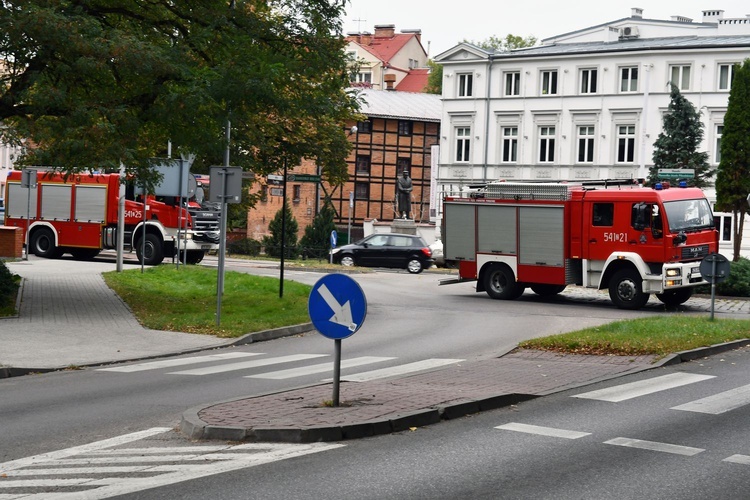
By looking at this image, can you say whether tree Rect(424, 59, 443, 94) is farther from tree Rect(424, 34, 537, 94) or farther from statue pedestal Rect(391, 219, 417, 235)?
statue pedestal Rect(391, 219, 417, 235)

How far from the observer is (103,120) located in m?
19.9

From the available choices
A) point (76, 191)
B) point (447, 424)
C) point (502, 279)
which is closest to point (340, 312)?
point (447, 424)

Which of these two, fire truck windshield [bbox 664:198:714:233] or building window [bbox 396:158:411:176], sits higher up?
building window [bbox 396:158:411:176]

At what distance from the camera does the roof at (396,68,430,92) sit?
107 metres

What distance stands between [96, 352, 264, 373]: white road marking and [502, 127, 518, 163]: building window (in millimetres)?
50592

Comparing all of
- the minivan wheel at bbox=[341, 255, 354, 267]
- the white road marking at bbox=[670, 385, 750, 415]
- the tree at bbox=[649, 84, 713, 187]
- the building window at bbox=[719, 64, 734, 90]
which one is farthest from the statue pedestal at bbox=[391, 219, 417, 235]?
the white road marking at bbox=[670, 385, 750, 415]

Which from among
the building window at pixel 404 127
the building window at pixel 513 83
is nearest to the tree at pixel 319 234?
the building window at pixel 513 83

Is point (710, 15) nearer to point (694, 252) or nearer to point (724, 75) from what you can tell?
point (724, 75)

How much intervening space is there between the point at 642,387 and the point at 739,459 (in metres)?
4.16

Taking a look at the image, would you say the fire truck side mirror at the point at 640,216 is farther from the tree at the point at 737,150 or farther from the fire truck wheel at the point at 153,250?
the fire truck wheel at the point at 153,250

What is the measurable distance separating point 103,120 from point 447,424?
11463 mm

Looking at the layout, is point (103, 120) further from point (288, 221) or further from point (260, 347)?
point (288, 221)

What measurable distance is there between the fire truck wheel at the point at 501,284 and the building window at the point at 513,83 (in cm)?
3813

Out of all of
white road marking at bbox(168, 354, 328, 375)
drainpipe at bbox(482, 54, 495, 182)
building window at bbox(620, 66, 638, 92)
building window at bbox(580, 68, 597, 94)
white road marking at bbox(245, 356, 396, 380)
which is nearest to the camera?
white road marking at bbox(245, 356, 396, 380)
